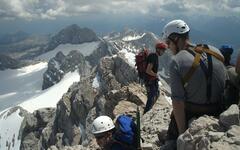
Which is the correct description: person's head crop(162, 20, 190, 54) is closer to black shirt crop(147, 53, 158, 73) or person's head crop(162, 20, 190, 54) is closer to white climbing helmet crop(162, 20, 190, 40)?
white climbing helmet crop(162, 20, 190, 40)

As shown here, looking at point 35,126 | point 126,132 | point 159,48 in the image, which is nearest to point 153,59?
point 159,48

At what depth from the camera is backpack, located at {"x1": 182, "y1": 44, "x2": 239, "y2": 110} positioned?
29.7 feet

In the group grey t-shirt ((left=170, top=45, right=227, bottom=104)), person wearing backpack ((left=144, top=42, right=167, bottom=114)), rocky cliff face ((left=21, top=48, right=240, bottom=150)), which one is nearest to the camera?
rocky cliff face ((left=21, top=48, right=240, bottom=150))

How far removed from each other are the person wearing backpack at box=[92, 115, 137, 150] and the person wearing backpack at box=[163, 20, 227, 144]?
3.66 ft

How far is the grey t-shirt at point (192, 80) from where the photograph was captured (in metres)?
8.96

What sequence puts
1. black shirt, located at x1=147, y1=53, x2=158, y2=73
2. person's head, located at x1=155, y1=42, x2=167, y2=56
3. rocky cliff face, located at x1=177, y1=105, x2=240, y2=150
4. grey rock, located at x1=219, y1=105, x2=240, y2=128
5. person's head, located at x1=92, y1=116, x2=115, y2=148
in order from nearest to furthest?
1. rocky cliff face, located at x1=177, y1=105, x2=240, y2=150
2. grey rock, located at x1=219, y1=105, x2=240, y2=128
3. person's head, located at x1=92, y1=116, x2=115, y2=148
4. person's head, located at x1=155, y1=42, x2=167, y2=56
5. black shirt, located at x1=147, y1=53, x2=158, y2=73

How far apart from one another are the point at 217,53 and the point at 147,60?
981cm

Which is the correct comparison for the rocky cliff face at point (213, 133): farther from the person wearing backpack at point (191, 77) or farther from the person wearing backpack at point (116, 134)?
the person wearing backpack at point (116, 134)

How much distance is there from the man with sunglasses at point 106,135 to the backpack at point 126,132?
0.35 ft

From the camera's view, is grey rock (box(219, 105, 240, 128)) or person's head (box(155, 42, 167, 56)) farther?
person's head (box(155, 42, 167, 56))

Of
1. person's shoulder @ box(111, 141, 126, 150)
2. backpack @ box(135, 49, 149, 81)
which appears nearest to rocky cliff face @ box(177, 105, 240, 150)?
person's shoulder @ box(111, 141, 126, 150)

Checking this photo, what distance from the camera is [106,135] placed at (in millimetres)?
10188

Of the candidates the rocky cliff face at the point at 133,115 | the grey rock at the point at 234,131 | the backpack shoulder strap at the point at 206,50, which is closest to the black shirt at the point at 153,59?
the rocky cliff face at the point at 133,115

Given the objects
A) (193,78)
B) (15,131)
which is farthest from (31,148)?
(193,78)
